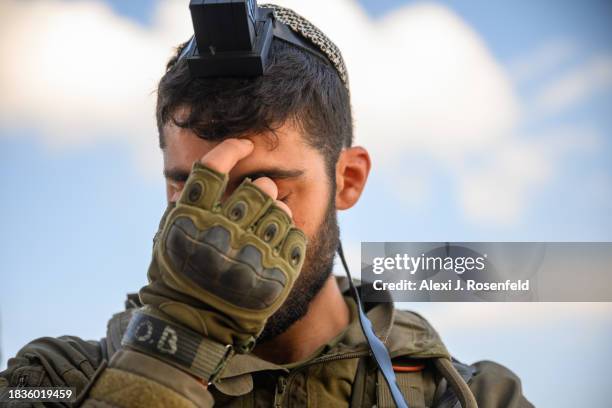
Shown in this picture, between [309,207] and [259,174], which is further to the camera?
[309,207]

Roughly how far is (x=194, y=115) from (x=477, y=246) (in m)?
1.88

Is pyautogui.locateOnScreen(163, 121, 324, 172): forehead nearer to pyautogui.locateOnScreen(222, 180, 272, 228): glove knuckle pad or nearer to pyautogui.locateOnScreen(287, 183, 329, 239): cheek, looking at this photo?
pyautogui.locateOnScreen(287, 183, 329, 239): cheek

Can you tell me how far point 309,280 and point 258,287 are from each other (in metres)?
1.00

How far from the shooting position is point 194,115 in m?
3.48

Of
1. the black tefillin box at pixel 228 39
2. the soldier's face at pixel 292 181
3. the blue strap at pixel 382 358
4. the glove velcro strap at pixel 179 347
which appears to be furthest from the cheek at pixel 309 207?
the glove velcro strap at pixel 179 347

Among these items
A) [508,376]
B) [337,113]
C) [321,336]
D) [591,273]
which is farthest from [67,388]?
[591,273]

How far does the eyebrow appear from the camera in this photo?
3.30 meters

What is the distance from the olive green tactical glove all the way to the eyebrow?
13.4 inches

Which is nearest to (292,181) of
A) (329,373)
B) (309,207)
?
(309,207)

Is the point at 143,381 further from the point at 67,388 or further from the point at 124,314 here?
the point at 124,314

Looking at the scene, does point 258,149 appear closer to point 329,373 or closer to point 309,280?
point 309,280

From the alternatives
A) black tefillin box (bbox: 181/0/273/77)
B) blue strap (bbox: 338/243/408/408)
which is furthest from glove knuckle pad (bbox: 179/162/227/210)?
blue strap (bbox: 338/243/408/408)

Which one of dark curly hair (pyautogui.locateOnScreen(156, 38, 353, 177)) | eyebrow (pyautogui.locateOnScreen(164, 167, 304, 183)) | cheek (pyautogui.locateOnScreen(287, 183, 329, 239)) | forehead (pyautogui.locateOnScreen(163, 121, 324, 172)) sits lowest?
cheek (pyautogui.locateOnScreen(287, 183, 329, 239))

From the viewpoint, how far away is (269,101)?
3.51 metres
